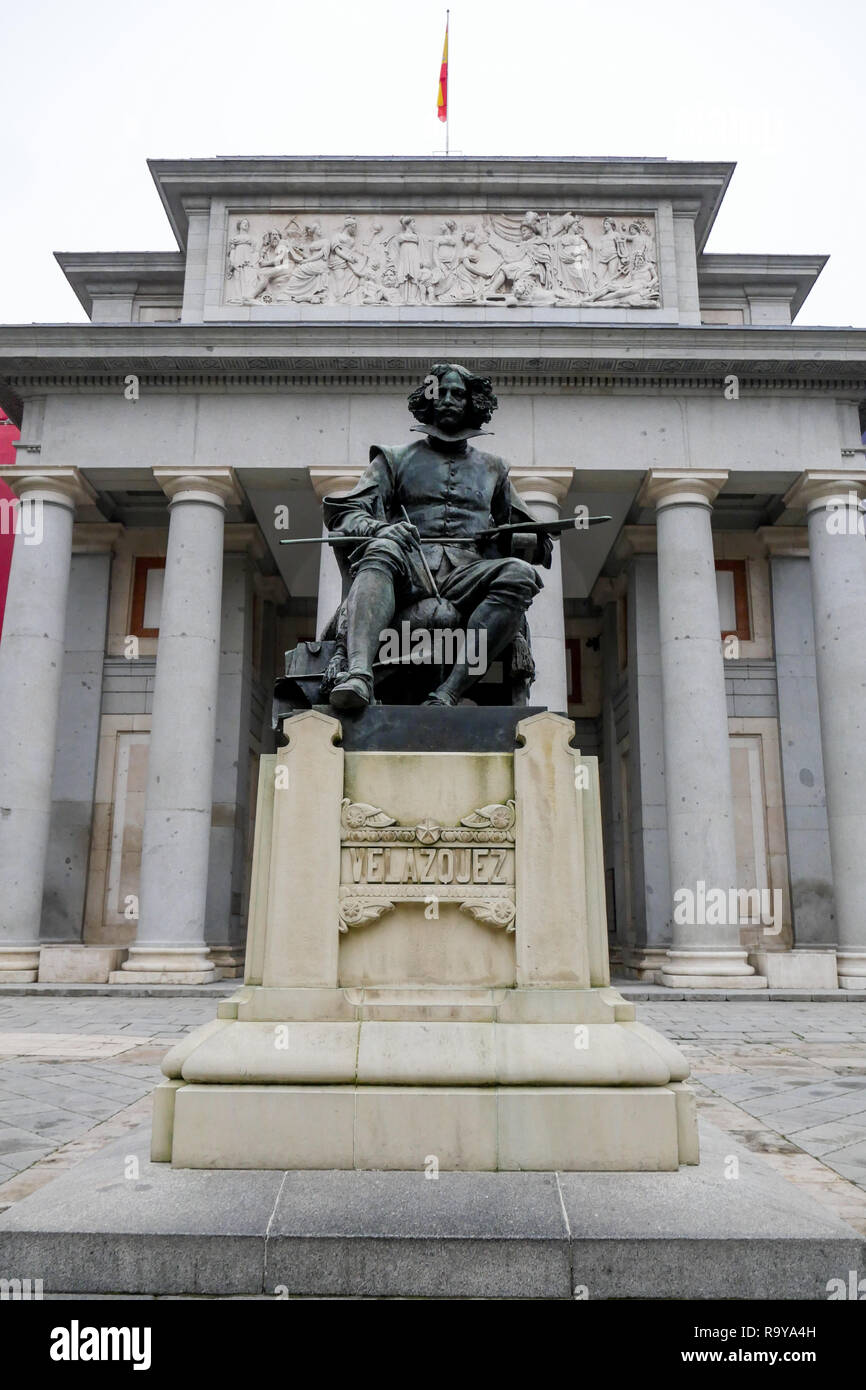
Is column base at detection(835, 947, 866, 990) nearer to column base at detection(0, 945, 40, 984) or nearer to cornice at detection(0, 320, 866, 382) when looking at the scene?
cornice at detection(0, 320, 866, 382)

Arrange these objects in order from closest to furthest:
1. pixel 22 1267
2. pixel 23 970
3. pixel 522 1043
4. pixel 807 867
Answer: pixel 22 1267 < pixel 522 1043 < pixel 23 970 < pixel 807 867

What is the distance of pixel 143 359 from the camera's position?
1989cm

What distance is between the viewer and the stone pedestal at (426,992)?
4555 millimetres

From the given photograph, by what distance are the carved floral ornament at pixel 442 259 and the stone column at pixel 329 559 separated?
4.67 m

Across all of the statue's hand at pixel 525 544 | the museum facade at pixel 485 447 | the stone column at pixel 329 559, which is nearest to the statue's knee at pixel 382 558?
the statue's hand at pixel 525 544

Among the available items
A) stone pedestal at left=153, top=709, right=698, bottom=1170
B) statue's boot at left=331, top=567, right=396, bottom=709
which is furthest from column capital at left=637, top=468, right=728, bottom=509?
stone pedestal at left=153, top=709, right=698, bottom=1170

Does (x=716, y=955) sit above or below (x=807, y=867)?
below

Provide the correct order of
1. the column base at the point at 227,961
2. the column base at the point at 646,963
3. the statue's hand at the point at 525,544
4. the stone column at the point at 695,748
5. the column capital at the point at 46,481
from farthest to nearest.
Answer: the column base at the point at 227,961 → the column base at the point at 646,963 → the column capital at the point at 46,481 → the stone column at the point at 695,748 → the statue's hand at the point at 525,544

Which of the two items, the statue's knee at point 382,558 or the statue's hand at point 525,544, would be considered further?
the statue's hand at point 525,544

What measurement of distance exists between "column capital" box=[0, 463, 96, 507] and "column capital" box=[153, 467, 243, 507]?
1.63 meters

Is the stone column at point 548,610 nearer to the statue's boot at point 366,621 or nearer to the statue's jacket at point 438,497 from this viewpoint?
the statue's jacket at point 438,497
